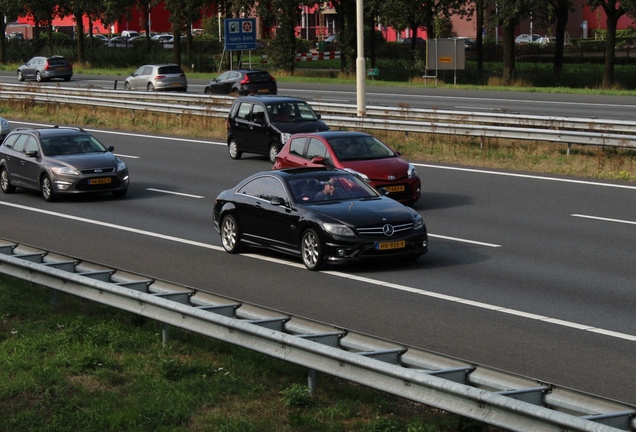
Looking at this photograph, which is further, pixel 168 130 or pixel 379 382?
pixel 168 130

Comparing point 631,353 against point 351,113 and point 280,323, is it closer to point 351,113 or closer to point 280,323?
point 280,323

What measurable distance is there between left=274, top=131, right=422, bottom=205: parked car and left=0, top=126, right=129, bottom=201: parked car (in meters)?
3.97

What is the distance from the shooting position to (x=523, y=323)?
12.4m

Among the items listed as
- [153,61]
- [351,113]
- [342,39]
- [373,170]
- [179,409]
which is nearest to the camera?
[179,409]

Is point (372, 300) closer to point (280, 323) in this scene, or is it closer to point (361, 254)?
point (361, 254)

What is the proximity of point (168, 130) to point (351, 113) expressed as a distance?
646 centimetres

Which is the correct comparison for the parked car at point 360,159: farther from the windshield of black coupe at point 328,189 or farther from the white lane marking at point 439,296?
the white lane marking at point 439,296

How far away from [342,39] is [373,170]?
165ft

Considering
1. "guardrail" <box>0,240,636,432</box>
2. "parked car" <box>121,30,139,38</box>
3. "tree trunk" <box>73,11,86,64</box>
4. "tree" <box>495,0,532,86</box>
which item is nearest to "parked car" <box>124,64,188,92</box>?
"tree" <box>495,0,532,86</box>

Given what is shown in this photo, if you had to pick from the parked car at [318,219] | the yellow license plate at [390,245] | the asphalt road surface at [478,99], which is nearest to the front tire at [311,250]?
the parked car at [318,219]

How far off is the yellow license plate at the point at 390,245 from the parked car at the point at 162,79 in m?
40.9

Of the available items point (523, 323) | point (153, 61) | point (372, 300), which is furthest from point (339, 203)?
point (153, 61)

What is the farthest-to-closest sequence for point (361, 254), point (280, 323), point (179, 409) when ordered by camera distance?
point (361, 254) → point (280, 323) → point (179, 409)

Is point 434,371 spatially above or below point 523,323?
above
